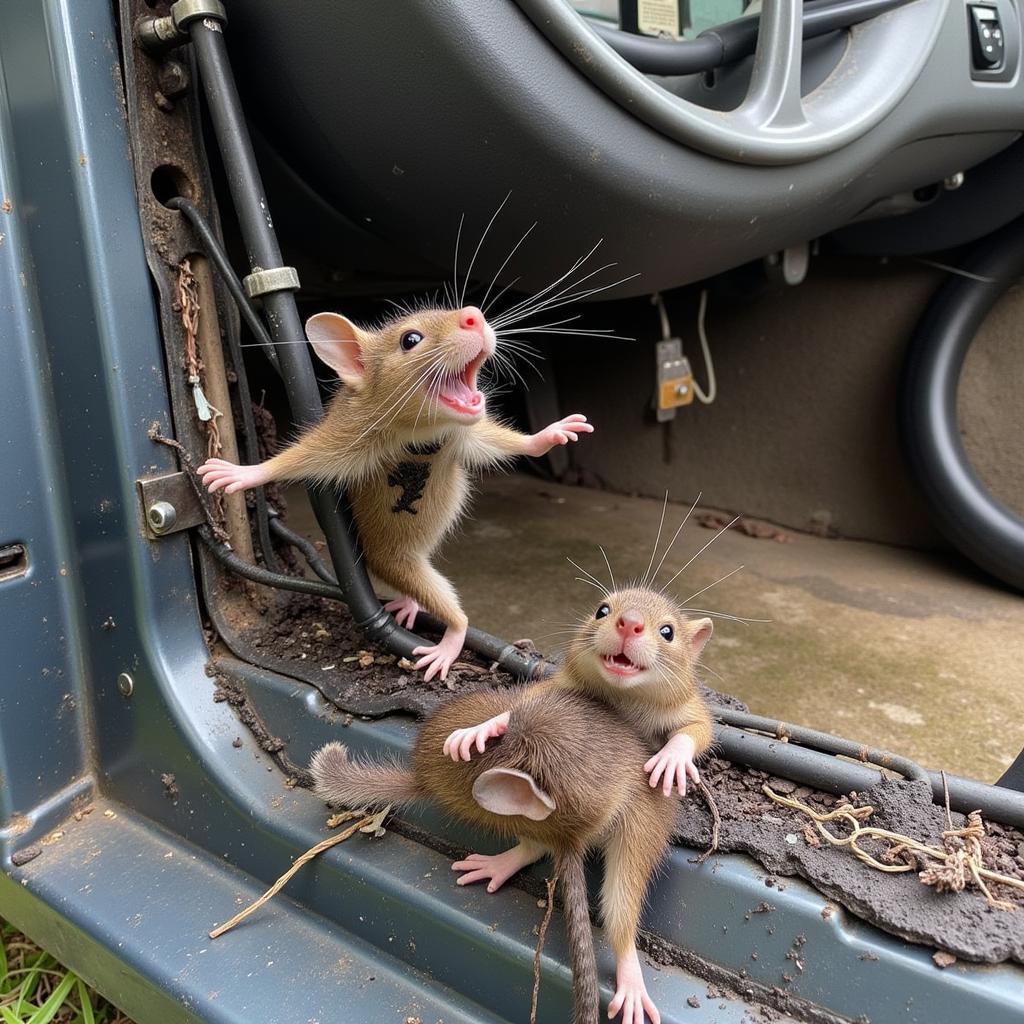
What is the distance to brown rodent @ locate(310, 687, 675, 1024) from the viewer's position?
2.28ft

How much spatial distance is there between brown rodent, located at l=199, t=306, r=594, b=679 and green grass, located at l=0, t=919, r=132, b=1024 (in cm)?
68

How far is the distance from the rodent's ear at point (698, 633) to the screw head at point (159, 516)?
707 mm

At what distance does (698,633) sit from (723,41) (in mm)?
1004

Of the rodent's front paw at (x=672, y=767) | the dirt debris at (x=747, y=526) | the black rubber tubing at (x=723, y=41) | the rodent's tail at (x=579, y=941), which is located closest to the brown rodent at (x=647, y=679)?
the rodent's front paw at (x=672, y=767)

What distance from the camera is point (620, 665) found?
819mm

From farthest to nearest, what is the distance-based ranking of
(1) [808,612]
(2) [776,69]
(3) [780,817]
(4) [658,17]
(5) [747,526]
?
(5) [747,526]
(1) [808,612]
(4) [658,17]
(2) [776,69]
(3) [780,817]

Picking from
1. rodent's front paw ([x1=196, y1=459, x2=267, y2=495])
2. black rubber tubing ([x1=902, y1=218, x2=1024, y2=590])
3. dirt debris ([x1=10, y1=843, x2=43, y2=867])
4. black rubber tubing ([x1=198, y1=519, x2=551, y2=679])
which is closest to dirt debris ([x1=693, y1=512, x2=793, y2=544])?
black rubber tubing ([x1=902, y1=218, x2=1024, y2=590])

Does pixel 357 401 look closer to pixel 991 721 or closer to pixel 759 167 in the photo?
pixel 759 167

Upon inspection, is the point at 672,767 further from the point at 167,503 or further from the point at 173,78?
the point at 173,78

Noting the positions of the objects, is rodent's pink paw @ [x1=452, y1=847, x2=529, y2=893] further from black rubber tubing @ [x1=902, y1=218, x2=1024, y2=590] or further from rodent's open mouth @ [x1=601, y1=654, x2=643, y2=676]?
black rubber tubing @ [x1=902, y1=218, x2=1024, y2=590]

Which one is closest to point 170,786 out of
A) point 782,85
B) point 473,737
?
point 473,737

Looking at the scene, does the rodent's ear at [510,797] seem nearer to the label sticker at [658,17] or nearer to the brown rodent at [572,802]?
the brown rodent at [572,802]

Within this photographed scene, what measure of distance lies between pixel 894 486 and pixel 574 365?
1141 millimetres

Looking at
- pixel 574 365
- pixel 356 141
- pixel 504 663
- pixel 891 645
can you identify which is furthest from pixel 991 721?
pixel 574 365
